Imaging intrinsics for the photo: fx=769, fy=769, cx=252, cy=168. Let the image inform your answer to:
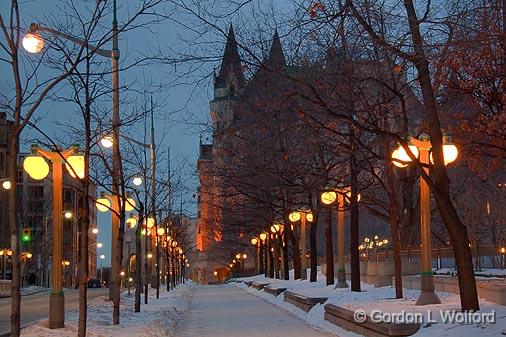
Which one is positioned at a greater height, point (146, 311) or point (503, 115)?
point (503, 115)

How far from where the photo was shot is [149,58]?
14469 mm

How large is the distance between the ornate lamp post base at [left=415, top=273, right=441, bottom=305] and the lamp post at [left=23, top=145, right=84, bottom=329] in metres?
7.78

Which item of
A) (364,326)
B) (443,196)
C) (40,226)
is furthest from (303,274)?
(40,226)

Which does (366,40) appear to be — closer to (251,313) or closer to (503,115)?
(503,115)

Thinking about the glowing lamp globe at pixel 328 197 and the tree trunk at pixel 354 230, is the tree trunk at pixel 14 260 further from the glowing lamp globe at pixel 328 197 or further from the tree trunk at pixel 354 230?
the glowing lamp globe at pixel 328 197

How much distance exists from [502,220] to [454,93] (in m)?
30.7

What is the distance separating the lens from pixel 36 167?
1670cm

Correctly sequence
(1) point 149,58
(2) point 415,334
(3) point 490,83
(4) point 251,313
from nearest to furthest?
(2) point 415,334 → (1) point 149,58 → (3) point 490,83 → (4) point 251,313

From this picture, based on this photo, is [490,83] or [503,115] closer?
[503,115]

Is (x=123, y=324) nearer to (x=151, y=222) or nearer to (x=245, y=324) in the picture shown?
(x=245, y=324)

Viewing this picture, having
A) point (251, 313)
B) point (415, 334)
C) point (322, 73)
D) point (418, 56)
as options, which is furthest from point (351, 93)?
point (251, 313)

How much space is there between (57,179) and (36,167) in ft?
6.73

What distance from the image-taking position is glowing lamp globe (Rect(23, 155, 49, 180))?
1669cm

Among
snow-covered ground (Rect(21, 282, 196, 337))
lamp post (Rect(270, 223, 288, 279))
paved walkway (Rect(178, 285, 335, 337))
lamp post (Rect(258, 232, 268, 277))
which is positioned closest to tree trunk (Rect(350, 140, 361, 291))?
paved walkway (Rect(178, 285, 335, 337))
